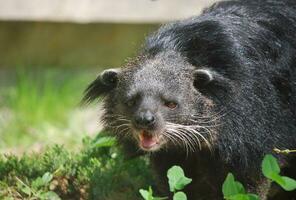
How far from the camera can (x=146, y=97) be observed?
4723 millimetres

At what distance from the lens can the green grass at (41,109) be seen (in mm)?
8328

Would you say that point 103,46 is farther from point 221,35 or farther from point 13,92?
point 221,35

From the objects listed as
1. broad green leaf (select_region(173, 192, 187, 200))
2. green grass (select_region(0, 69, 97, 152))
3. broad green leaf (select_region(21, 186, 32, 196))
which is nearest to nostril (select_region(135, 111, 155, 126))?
broad green leaf (select_region(173, 192, 187, 200))

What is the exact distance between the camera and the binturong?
4.79 m

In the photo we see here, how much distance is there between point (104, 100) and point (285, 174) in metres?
1.25

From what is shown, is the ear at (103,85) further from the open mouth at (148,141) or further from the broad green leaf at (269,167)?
the broad green leaf at (269,167)

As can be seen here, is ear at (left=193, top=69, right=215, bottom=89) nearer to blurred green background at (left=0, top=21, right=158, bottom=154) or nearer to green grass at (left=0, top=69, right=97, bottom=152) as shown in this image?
green grass at (left=0, top=69, right=97, bottom=152)

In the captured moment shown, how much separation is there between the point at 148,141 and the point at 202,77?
0.47 m

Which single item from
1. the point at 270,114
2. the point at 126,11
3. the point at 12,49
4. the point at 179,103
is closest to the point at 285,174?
the point at 270,114

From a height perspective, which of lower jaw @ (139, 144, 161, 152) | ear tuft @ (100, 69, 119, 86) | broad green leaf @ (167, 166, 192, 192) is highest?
ear tuft @ (100, 69, 119, 86)

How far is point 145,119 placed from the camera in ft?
15.2

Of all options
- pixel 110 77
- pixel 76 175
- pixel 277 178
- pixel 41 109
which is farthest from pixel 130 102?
pixel 41 109

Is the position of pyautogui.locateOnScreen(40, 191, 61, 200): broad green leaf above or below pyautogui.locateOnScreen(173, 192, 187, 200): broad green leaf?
below

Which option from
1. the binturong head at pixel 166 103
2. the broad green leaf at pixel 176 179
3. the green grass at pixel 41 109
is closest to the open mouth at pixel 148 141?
the binturong head at pixel 166 103
